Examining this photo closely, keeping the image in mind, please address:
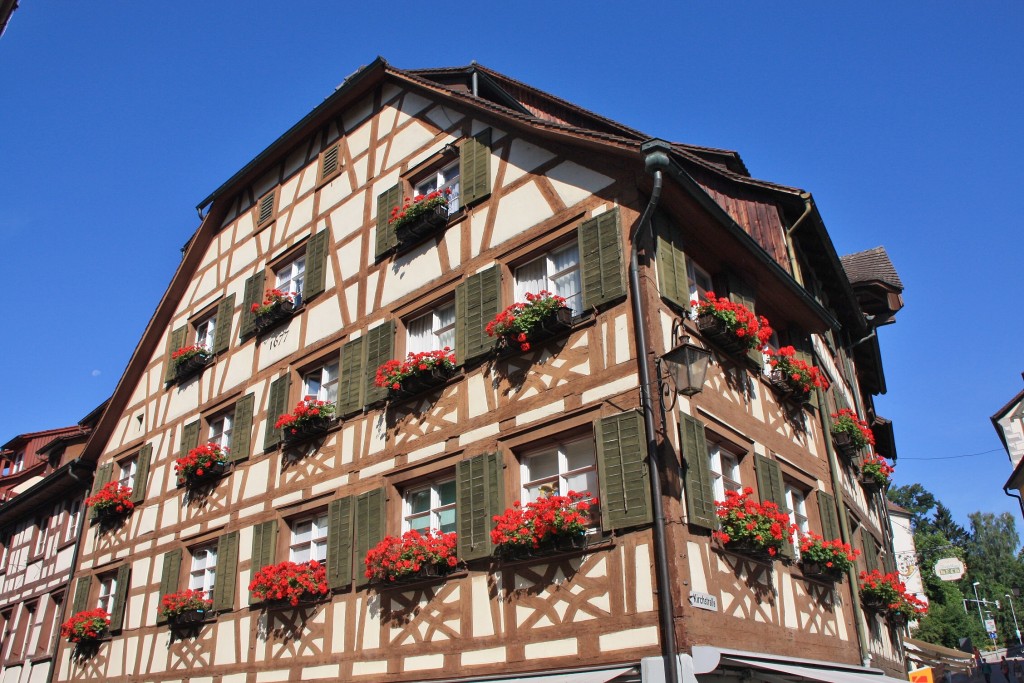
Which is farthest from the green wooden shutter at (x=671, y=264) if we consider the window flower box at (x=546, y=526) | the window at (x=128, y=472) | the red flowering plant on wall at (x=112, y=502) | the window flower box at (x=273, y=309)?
the window at (x=128, y=472)

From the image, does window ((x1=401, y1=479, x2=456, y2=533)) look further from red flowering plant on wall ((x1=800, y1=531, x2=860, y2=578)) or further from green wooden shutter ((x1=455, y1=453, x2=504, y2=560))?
red flowering plant on wall ((x1=800, y1=531, x2=860, y2=578))

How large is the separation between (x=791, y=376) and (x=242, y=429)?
8.82 meters

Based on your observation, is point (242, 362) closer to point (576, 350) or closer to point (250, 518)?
point (250, 518)

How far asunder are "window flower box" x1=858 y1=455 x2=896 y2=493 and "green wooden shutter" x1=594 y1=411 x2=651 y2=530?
842 cm

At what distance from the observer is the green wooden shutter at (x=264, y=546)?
43.4ft

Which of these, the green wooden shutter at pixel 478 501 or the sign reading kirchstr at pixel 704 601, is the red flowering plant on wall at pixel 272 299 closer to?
the green wooden shutter at pixel 478 501

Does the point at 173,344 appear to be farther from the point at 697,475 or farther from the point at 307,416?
the point at 697,475

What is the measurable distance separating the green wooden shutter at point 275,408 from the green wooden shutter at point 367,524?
9.21 ft

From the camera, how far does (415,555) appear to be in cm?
1051

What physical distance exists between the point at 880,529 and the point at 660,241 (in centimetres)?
1047

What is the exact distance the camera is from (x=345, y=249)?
1480cm

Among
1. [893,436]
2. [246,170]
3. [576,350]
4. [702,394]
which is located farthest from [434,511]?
[893,436]

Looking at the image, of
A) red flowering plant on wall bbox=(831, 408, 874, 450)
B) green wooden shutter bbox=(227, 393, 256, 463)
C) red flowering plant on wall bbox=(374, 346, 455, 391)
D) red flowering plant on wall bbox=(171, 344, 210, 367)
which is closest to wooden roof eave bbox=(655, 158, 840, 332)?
red flowering plant on wall bbox=(831, 408, 874, 450)

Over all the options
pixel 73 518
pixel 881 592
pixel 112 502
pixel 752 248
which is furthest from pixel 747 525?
pixel 73 518
